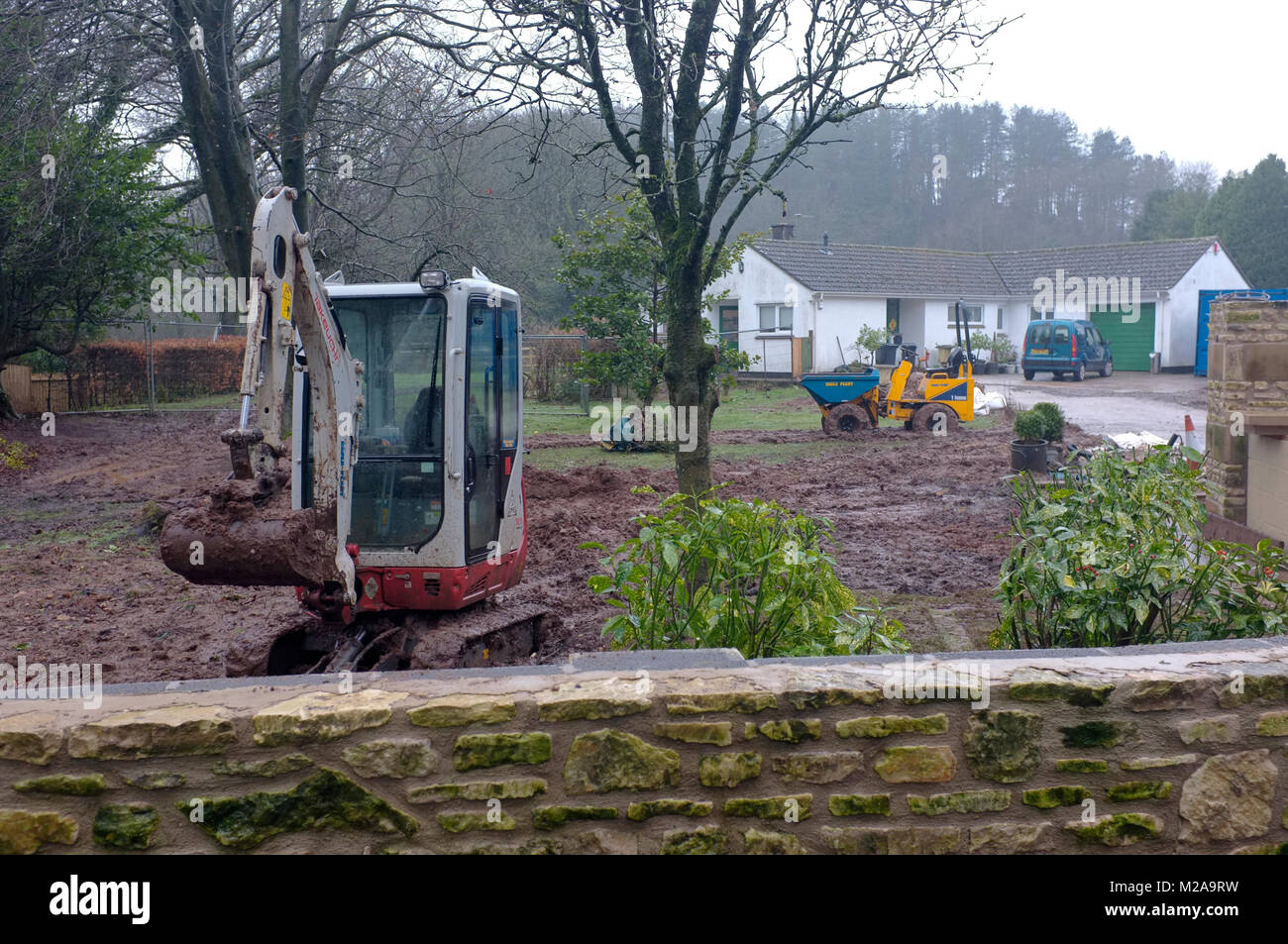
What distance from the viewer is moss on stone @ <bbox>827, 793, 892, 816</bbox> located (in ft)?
9.57

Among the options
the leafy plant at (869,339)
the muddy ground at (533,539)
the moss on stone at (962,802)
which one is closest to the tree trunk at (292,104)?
the muddy ground at (533,539)

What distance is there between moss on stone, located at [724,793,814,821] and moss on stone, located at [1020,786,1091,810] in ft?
1.94

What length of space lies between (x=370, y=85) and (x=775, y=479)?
27.2ft

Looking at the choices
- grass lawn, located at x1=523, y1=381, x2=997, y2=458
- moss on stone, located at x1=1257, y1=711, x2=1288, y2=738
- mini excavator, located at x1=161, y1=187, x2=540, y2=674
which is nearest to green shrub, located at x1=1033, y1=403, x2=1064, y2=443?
grass lawn, located at x1=523, y1=381, x2=997, y2=458

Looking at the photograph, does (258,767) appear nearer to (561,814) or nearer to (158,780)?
(158,780)

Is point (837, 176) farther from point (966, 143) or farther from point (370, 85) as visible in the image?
point (370, 85)

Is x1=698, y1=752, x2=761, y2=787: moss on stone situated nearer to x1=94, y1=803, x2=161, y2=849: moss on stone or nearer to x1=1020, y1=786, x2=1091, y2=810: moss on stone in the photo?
x1=1020, y1=786, x2=1091, y2=810: moss on stone

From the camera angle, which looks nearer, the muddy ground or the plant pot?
the muddy ground

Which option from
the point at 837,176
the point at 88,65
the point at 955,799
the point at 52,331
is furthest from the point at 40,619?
the point at 837,176

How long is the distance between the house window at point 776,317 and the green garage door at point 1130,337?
444 inches

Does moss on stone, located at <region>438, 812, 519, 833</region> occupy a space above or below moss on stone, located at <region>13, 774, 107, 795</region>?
below

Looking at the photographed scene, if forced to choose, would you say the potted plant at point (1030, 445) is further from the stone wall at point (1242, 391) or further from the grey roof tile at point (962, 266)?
the grey roof tile at point (962, 266)

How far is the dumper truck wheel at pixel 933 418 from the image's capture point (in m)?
21.1

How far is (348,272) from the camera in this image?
647 inches
